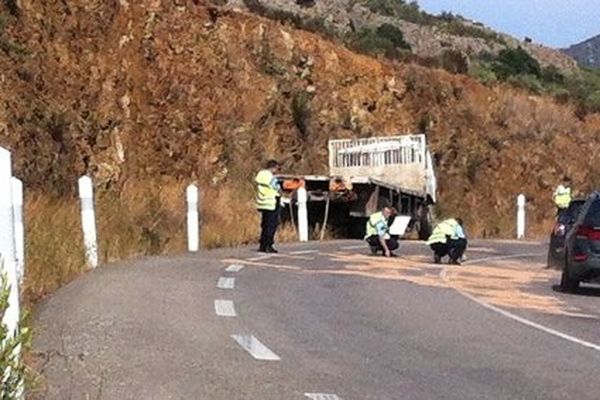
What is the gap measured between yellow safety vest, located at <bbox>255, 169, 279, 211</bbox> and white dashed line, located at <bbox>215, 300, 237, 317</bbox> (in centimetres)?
895

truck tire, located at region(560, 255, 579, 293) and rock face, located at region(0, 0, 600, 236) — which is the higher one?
rock face, located at region(0, 0, 600, 236)

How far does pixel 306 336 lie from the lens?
39.1 feet

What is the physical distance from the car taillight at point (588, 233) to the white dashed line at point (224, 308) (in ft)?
21.0

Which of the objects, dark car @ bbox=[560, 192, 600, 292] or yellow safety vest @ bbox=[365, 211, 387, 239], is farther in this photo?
yellow safety vest @ bbox=[365, 211, 387, 239]

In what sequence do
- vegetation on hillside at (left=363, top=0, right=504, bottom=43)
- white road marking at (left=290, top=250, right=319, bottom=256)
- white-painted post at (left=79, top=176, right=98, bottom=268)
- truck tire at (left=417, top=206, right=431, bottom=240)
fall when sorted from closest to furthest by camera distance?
white-painted post at (left=79, top=176, right=98, bottom=268), white road marking at (left=290, top=250, right=319, bottom=256), truck tire at (left=417, top=206, right=431, bottom=240), vegetation on hillside at (left=363, top=0, right=504, bottom=43)

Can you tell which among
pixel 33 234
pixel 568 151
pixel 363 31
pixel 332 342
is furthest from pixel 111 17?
pixel 363 31

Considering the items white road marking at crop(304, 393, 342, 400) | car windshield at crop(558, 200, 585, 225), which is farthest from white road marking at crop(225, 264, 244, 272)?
white road marking at crop(304, 393, 342, 400)

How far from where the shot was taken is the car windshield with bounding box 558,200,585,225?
23078 mm

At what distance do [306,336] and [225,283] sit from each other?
4648mm

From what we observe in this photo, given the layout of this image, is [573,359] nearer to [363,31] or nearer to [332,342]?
[332,342]

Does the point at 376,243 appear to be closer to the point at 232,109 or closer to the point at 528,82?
the point at 232,109

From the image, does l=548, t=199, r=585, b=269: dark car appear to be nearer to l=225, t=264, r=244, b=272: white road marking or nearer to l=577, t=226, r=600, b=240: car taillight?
l=577, t=226, r=600, b=240: car taillight

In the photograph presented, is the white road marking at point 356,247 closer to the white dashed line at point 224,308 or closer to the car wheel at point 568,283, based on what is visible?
the car wheel at point 568,283

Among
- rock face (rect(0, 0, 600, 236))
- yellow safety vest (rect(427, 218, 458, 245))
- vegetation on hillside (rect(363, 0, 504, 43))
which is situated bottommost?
yellow safety vest (rect(427, 218, 458, 245))
